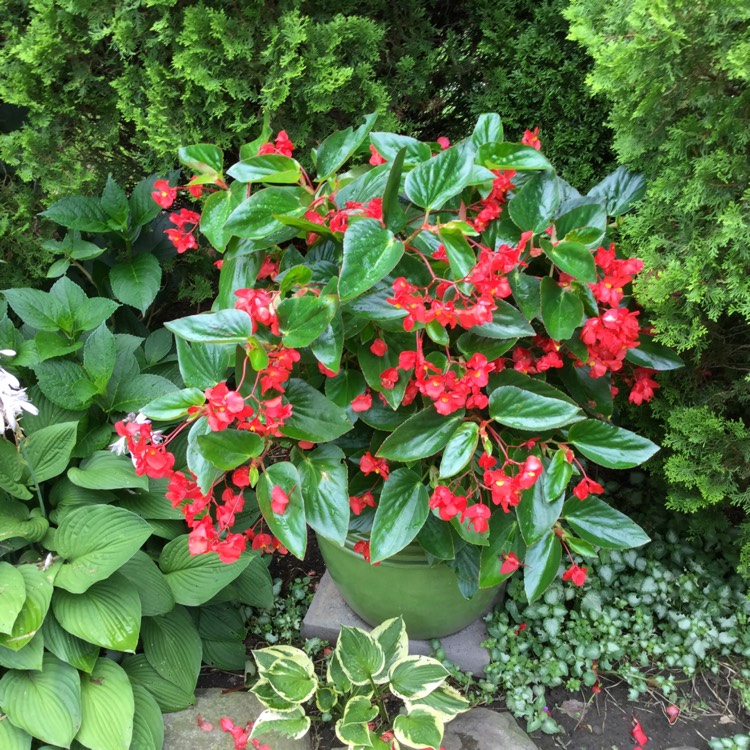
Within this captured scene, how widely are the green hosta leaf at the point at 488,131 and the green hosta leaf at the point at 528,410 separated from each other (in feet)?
1.88

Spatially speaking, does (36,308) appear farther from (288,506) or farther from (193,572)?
(288,506)

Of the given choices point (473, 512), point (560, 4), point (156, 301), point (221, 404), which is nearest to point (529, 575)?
point (473, 512)

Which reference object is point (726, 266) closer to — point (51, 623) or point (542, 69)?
point (542, 69)

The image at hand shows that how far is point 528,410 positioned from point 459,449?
0.50 ft

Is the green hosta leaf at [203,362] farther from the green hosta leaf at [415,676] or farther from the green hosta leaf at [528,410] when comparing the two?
the green hosta leaf at [415,676]

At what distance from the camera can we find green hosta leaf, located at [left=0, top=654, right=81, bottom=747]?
62.4 inches

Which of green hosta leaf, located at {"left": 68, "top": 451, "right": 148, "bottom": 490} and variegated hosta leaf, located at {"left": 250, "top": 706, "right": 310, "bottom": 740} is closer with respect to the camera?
variegated hosta leaf, located at {"left": 250, "top": 706, "right": 310, "bottom": 740}

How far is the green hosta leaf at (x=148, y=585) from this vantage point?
5.76 feet

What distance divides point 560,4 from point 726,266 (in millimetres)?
1114

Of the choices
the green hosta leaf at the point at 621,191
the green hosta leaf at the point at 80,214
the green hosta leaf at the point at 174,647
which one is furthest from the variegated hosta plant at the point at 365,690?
the green hosta leaf at the point at 80,214

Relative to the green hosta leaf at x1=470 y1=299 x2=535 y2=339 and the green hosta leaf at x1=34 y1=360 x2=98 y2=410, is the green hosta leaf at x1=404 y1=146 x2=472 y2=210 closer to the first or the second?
the green hosta leaf at x1=470 y1=299 x2=535 y2=339

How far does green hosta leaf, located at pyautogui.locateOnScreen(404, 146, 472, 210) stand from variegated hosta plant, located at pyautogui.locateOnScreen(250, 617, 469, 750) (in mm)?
1085

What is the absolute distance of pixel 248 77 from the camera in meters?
1.91

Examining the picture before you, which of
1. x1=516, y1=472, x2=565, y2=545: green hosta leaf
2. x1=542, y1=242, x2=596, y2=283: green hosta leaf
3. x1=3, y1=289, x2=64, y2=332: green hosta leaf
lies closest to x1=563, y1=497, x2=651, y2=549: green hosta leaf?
x1=516, y1=472, x2=565, y2=545: green hosta leaf
